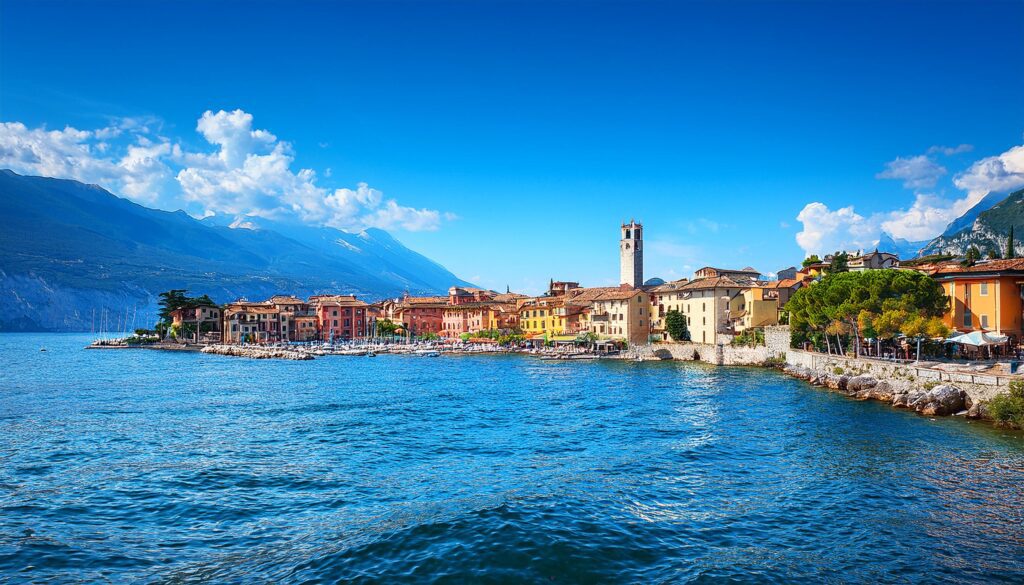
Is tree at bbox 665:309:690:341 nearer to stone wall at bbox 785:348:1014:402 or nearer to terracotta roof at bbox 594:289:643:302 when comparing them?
terracotta roof at bbox 594:289:643:302

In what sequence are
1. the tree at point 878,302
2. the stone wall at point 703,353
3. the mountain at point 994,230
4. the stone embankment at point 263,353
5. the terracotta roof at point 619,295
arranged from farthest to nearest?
the mountain at point 994,230
the stone embankment at point 263,353
the terracotta roof at point 619,295
the stone wall at point 703,353
the tree at point 878,302

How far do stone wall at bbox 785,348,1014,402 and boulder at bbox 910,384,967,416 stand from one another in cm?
52

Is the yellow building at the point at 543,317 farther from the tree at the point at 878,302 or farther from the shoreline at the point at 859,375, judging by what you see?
the tree at the point at 878,302

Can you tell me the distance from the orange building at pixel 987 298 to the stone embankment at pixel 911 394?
9.17 metres

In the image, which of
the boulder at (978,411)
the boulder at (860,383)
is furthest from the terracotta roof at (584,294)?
the boulder at (978,411)

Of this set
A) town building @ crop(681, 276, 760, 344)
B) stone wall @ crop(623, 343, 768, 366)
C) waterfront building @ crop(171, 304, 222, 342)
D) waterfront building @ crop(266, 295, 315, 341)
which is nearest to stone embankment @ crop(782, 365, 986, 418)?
stone wall @ crop(623, 343, 768, 366)

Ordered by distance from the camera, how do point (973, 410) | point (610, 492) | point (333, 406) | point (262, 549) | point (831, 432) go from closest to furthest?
point (262, 549), point (610, 492), point (831, 432), point (973, 410), point (333, 406)

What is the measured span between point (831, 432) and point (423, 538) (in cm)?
1860

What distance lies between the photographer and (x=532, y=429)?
26500 millimetres

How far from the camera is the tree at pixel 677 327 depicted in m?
71.3

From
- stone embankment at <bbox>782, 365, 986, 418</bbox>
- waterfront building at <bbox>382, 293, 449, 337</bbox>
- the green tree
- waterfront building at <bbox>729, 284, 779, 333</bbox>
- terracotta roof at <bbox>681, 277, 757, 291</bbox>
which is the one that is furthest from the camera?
waterfront building at <bbox>382, 293, 449, 337</bbox>

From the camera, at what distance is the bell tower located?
104875mm

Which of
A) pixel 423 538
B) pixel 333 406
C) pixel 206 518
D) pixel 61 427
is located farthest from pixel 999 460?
pixel 61 427

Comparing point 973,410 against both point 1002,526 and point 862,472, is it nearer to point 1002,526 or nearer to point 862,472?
point 862,472
